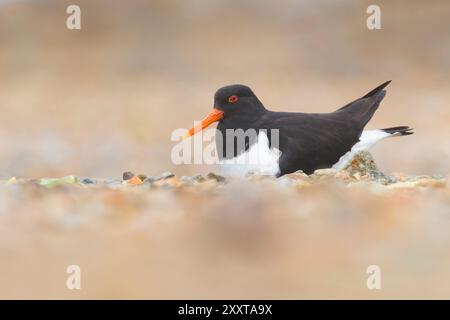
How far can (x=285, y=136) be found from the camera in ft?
21.3

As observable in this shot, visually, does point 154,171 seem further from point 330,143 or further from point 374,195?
point 374,195

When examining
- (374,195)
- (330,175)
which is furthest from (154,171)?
(374,195)

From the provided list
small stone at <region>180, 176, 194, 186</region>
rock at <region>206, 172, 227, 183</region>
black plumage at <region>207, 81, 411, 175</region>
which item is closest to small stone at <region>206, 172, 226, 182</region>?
rock at <region>206, 172, 227, 183</region>

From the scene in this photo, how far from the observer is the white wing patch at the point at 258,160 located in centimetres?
633

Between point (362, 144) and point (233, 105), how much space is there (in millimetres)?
946

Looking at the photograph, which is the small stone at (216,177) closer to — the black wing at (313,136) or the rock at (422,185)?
the black wing at (313,136)

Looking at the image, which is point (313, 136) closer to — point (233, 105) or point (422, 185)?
point (233, 105)

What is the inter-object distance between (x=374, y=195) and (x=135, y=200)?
1.18m

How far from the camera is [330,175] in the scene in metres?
5.90

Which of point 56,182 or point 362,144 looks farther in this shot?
point 362,144

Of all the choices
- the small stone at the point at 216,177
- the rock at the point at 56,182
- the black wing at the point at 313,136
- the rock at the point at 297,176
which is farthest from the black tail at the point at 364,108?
the rock at the point at 56,182

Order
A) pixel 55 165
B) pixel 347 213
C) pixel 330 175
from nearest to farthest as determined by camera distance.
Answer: pixel 347 213 → pixel 330 175 → pixel 55 165

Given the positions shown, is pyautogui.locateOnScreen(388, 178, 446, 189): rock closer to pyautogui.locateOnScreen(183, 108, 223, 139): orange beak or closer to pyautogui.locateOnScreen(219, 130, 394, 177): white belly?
pyautogui.locateOnScreen(219, 130, 394, 177): white belly

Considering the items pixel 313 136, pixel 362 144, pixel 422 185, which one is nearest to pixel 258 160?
pixel 313 136
